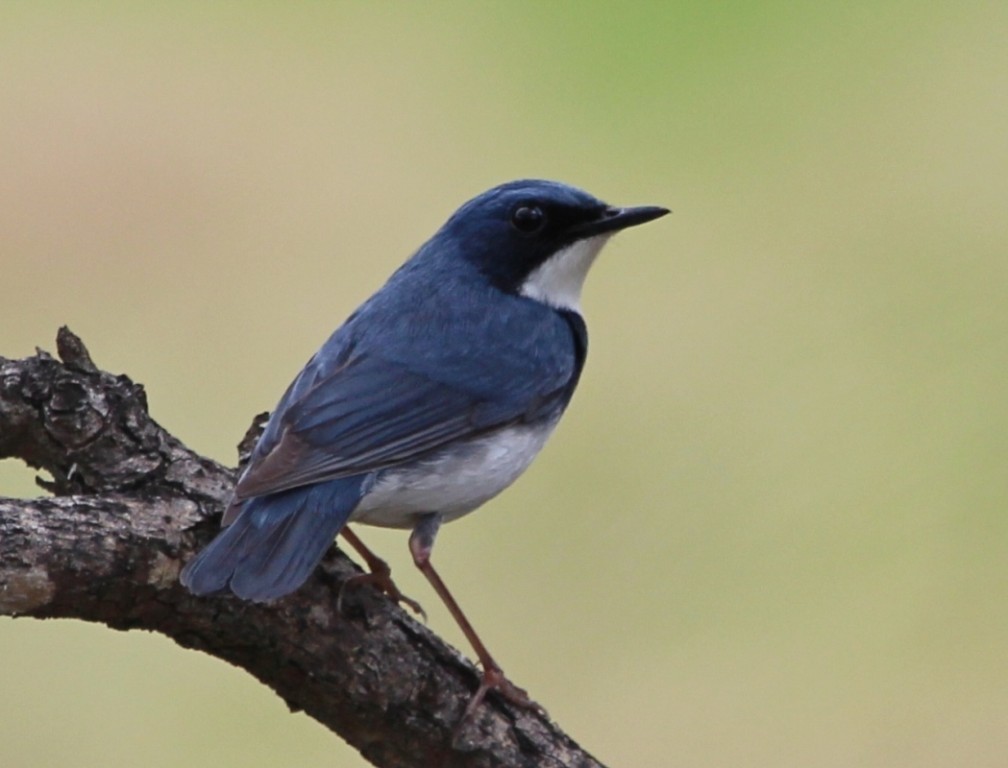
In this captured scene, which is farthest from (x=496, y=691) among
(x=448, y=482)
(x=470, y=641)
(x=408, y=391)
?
(x=408, y=391)

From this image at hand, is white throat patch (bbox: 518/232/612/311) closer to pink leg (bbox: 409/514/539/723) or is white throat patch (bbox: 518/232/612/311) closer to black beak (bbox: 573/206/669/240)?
black beak (bbox: 573/206/669/240)

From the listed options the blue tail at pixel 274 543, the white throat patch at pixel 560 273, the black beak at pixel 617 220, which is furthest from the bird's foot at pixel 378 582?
the black beak at pixel 617 220

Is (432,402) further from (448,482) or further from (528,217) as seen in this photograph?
(528,217)

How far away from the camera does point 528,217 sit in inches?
227

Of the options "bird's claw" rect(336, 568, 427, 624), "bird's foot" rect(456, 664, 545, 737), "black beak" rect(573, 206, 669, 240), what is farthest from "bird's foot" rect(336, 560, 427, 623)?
"black beak" rect(573, 206, 669, 240)

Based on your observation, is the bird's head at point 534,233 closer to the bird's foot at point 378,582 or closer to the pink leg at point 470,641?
the pink leg at point 470,641

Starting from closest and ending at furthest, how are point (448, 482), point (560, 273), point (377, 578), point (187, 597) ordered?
point (187, 597)
point (377, 578)
point (448, 482)
point (560, 273)

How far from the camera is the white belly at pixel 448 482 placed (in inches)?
197

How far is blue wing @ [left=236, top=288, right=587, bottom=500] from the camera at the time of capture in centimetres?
481

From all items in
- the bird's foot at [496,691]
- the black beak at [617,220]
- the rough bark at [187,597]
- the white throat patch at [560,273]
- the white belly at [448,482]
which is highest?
the black beak at [617,220]

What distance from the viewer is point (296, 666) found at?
14.4ft

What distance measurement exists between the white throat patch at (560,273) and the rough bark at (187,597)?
142 cm

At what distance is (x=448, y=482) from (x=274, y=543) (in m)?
0.83

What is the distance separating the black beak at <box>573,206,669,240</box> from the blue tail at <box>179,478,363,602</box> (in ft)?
4.36
